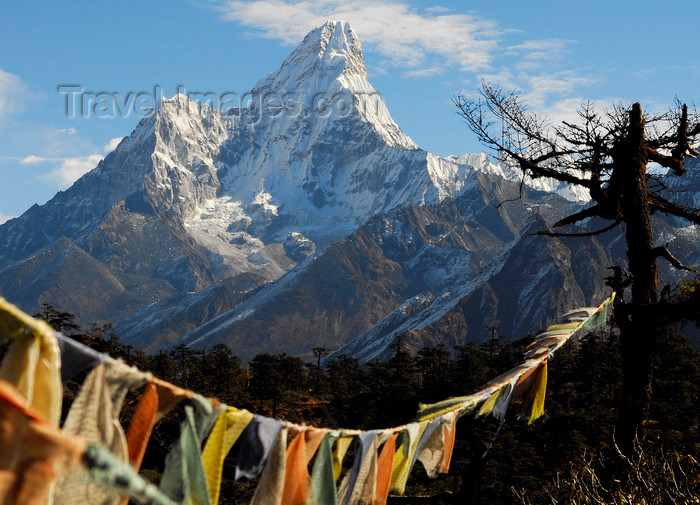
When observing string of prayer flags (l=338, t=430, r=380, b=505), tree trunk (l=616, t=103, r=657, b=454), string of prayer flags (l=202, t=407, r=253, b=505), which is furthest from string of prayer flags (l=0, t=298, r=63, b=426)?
tree trunk (l=616, t=103, r=657, b=454)

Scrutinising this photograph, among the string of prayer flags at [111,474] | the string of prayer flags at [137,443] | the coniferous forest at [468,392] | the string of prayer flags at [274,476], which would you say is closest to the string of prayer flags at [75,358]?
the string of prayer flags at [137,443]

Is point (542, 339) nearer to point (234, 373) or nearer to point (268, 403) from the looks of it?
point (268, 403)

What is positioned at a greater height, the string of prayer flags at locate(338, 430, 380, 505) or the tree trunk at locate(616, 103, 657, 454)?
the tree trunk at locate(616, 103, 657, 454)

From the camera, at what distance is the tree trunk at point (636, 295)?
370 inches

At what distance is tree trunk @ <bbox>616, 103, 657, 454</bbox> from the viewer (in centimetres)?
940

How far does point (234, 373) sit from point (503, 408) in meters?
58.6

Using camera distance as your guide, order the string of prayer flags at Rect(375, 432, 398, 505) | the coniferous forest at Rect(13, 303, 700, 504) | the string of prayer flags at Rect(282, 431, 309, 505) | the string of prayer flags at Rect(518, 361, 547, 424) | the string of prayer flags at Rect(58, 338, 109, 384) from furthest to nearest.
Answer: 1. the coniferous forest at Rect(13, 303, 700, 504)
2. the string of prayer flags at Rect(518, 361, 547, 424)
3. the string of prayer flags at Rect(375, 432, 398, 505)
4. the string of prayer flags at Rect(282, 431, 309, 505)
5. the string of prayer flags at Rect(58, 338, 109, 384)

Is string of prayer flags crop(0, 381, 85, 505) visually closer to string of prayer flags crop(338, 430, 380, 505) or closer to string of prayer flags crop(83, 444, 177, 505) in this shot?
string of prayer flags crop(83, 444, 177, 505)

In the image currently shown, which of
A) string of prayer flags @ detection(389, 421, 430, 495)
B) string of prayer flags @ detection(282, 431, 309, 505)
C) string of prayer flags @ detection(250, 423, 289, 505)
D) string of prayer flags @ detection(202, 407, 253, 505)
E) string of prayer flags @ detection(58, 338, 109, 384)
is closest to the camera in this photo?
string of prayer flags @ detection(58, 338, 109, 384)

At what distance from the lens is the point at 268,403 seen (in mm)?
61062

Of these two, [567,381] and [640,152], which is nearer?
[640,152]

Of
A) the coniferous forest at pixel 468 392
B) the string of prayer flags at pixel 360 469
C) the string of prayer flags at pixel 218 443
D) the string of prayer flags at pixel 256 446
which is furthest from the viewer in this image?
the coniferous forest at pixel 468 392

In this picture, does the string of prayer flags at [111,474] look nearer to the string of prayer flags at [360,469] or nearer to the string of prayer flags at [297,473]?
the string of prayer flags at [297,473]

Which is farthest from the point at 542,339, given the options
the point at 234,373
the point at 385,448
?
the point at 234,373
